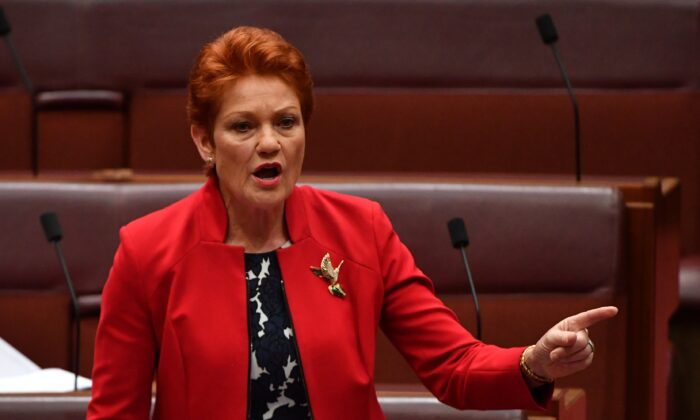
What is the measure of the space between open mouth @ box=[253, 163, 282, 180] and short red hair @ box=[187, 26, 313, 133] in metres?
0.03

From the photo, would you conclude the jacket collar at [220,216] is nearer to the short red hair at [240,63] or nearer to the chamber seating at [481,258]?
the short red hair at [240,63]

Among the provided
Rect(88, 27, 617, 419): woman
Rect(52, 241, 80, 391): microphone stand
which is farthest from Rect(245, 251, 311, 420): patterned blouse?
Rect(52, 241, 80, 391): microphone stand

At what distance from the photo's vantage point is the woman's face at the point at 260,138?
0.47 metres

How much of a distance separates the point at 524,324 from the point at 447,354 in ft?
0.96

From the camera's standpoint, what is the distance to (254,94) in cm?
47

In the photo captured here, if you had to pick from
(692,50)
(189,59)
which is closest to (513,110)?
(692,50)

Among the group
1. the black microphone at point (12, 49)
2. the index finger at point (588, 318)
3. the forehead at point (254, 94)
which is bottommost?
the index finger at point (588, 318)

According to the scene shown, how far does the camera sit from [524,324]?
0.76m

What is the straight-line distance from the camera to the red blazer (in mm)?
467

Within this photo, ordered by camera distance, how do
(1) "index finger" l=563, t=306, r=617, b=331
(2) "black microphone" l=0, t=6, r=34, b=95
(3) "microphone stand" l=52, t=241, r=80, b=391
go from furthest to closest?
(2) "black microphone" l=0, t=6, r=34, b=95 → (3) "microphone stand" l=52, t=241, r=80, b=391 → (1) "index finger" l=563, t=306, r=617, b=331

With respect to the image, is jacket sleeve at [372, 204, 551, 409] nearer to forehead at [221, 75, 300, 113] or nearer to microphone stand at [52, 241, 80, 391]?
forehead at [221, 75, 300, 113]

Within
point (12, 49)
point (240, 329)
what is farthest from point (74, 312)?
point (240, 329)

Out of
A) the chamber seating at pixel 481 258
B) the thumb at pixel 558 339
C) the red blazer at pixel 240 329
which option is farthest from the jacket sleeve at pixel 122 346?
the chamber seating at pixel 481 258

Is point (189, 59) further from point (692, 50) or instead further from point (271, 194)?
point (271, 194)
